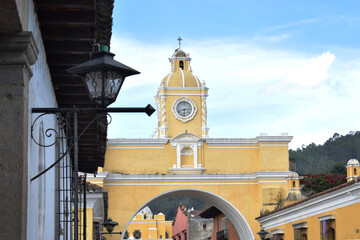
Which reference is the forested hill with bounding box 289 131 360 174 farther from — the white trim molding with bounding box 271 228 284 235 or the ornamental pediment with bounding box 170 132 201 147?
the white trim molding with bounding box 271 228 284 235

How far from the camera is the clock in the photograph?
30125 mm

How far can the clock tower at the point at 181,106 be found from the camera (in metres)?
30.1

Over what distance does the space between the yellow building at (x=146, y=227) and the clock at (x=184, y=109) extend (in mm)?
23694

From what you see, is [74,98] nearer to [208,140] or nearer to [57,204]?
[57,204]

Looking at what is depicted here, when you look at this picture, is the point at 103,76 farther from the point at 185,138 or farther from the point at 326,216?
the point at 185,138

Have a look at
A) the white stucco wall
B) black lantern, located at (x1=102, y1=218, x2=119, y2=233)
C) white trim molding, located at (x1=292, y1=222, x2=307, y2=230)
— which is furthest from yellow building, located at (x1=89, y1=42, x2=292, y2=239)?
the white stucco wall

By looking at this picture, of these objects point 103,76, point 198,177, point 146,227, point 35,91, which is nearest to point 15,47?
point 103,76

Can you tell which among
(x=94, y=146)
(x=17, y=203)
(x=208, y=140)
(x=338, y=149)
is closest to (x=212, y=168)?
(x=208, y=140)

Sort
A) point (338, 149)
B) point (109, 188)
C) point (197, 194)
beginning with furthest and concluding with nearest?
point (338, 149), point (197, 194), point (109, 188)

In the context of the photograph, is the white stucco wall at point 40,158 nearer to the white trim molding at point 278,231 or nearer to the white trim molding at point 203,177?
the white trim molding at point 278,231

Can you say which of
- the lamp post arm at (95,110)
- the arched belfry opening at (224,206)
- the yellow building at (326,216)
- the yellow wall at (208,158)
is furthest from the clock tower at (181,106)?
the lamp post arm at (95,110)

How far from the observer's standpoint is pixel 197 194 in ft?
101

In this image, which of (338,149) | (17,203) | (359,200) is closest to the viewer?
(17,203)

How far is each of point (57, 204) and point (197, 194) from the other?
23.2 m
